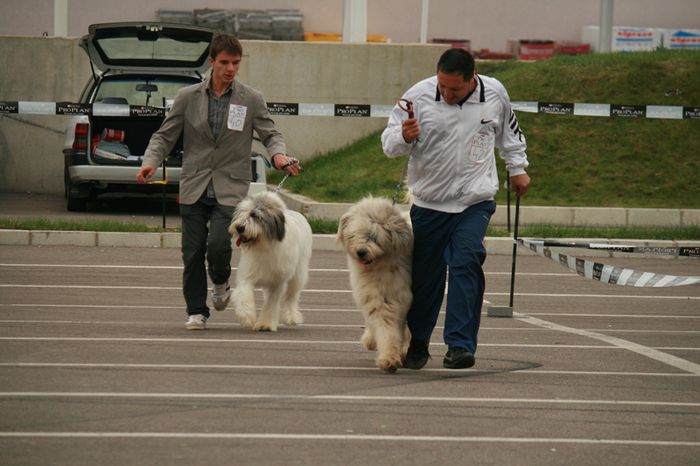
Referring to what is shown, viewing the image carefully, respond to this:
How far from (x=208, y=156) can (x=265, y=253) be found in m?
0.93

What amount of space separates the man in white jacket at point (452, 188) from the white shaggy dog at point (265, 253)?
158 centimetres

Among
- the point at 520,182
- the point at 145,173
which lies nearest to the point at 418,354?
the point at 520,182

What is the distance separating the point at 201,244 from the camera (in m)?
7.11

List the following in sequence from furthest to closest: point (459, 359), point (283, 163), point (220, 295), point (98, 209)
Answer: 1. point (98, 209)
2. point (220, 295)
3. point (283, 163)
4. point (459, 359)

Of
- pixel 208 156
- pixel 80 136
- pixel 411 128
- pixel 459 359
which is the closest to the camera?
pixel 411 128

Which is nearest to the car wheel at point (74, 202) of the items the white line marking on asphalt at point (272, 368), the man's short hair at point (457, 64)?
the white line marking on asphalt at point (272, 368)

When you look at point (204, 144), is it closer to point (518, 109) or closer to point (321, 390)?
point (321, 390)

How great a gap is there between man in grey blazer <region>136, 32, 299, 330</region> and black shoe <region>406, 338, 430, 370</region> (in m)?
1.92

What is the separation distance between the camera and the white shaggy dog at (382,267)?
573 cm

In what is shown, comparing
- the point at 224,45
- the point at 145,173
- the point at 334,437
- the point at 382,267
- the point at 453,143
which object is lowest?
the point at 334,437

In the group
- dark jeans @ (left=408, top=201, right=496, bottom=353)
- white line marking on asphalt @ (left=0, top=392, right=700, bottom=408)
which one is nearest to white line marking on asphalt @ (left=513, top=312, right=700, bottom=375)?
white line marking on asphalt @ (left=0, top=392, right=700, bottom=408)

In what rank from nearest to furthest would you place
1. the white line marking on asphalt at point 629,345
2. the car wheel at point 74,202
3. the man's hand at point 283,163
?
the white line marking on asphalt at point 629,345 → the man's hand at point 283,163 → the car wheel at point 74,202

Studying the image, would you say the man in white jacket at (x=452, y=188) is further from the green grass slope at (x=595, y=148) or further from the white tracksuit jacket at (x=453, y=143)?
the green grass slope at (x=595, y=148)

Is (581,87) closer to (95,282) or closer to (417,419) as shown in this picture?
(95,282)
